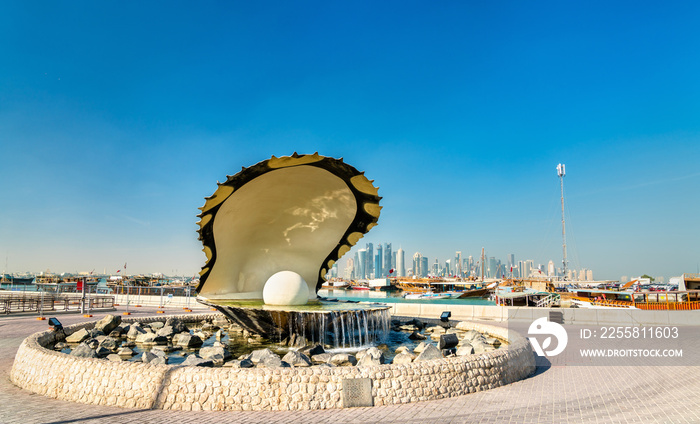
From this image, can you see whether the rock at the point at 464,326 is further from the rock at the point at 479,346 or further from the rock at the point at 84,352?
the rock at the point at 84,352

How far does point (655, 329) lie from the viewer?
17.1 m

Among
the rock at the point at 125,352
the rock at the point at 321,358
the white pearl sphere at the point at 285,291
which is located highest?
the white pearl sphere at the point at 285,291

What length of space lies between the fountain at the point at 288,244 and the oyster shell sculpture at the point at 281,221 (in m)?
0.04

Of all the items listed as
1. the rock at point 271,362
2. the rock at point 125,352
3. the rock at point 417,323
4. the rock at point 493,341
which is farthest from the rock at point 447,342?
the rock at point 125,352

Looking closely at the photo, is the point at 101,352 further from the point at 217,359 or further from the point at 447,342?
the point at 447,342

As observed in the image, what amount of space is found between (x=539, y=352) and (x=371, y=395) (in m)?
7.13

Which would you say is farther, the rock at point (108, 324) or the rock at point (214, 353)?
the rock at point (108, 324)

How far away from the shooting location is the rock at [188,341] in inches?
493

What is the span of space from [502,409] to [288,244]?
13.0 meters

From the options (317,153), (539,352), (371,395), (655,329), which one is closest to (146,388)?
(371,395)

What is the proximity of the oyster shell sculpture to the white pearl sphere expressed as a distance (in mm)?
407

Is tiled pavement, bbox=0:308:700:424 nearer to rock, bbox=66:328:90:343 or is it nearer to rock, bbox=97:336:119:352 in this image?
rock, bbox=97:336:119:352

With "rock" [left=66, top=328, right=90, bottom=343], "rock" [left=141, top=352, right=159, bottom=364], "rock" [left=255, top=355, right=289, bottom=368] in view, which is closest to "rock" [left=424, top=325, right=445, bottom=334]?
"rock" [left=255, top=355, right=289, bottom=368]

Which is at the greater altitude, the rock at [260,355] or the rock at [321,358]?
the rock at [260,355]
